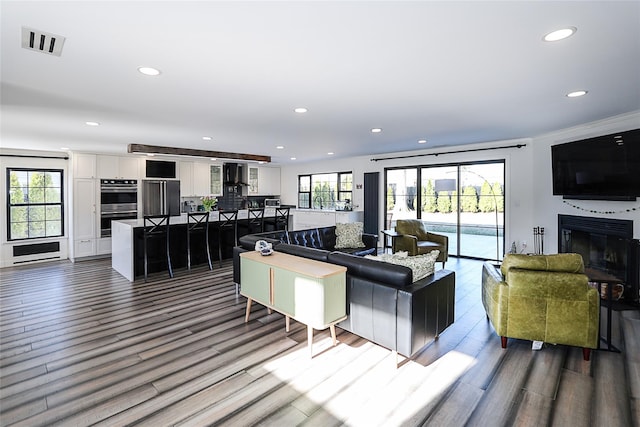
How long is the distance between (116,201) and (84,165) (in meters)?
0.98

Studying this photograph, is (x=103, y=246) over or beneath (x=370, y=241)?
beneath

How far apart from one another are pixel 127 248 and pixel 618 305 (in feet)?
24.1

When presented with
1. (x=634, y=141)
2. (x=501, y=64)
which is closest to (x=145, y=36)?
(x=501, y=64)

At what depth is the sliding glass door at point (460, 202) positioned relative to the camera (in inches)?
258

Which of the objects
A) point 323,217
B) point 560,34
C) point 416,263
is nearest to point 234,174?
point 323,217

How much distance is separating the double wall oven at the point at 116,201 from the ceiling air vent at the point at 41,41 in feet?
19.3

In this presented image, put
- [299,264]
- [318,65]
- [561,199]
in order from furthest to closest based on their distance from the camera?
[561,199] < [299,264] < [318,65]

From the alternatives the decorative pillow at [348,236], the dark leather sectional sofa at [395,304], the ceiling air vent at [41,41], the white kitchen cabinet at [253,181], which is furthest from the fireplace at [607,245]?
the white kitchen cabinet at [253,181]

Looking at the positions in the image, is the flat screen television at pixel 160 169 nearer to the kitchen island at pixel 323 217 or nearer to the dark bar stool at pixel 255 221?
the dark bar stool at pixel 255 221

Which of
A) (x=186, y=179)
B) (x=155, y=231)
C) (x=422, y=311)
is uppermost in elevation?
(x=186, y=179)

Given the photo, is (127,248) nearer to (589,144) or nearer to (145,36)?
(145,36)

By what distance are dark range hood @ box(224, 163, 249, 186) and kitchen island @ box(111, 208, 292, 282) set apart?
9.67 ft

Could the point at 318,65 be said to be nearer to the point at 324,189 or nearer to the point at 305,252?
the point at 305,252

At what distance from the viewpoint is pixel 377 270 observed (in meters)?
2.94
